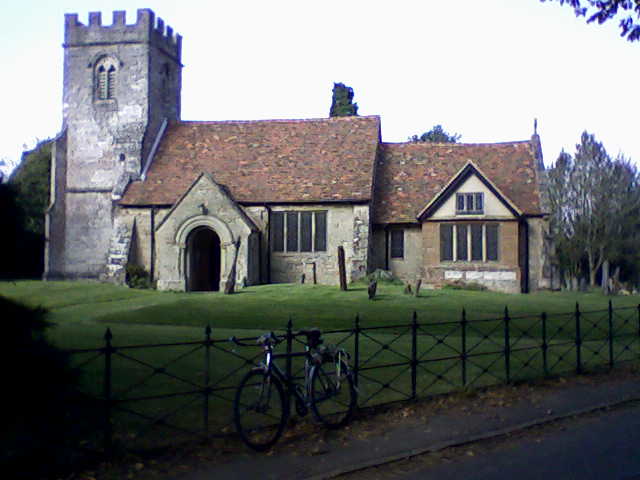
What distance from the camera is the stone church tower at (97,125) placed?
121 feet

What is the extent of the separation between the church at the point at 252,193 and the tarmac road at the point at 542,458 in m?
22.0

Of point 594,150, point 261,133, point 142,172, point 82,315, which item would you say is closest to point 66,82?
point 142,172

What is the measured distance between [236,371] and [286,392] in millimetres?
1990

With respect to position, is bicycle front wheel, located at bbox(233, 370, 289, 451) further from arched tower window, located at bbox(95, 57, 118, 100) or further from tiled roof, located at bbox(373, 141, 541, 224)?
arched tower window, located at bbox(95, 57, 118, 100)

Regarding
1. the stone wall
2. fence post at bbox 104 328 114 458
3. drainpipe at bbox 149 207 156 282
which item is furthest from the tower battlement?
fence post at bbox 104 328 114 458

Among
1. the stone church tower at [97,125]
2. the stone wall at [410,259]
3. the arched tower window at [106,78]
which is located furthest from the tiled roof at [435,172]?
the arched tower window at [106,78]

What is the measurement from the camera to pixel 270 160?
114 feet

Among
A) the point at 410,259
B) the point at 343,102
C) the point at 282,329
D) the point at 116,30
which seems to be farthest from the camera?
the point at 343,102

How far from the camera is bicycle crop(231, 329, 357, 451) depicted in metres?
8.05

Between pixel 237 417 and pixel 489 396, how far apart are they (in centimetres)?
507

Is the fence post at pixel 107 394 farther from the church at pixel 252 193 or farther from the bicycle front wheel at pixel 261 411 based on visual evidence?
the church at pixel 252 193

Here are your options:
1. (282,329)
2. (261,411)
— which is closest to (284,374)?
(261,411)

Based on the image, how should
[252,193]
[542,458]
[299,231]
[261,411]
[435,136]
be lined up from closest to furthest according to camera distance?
[542,458] < [261,411] < [299,231] < [252,193] < [435,136]

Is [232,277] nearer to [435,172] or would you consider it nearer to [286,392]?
[435,172]
